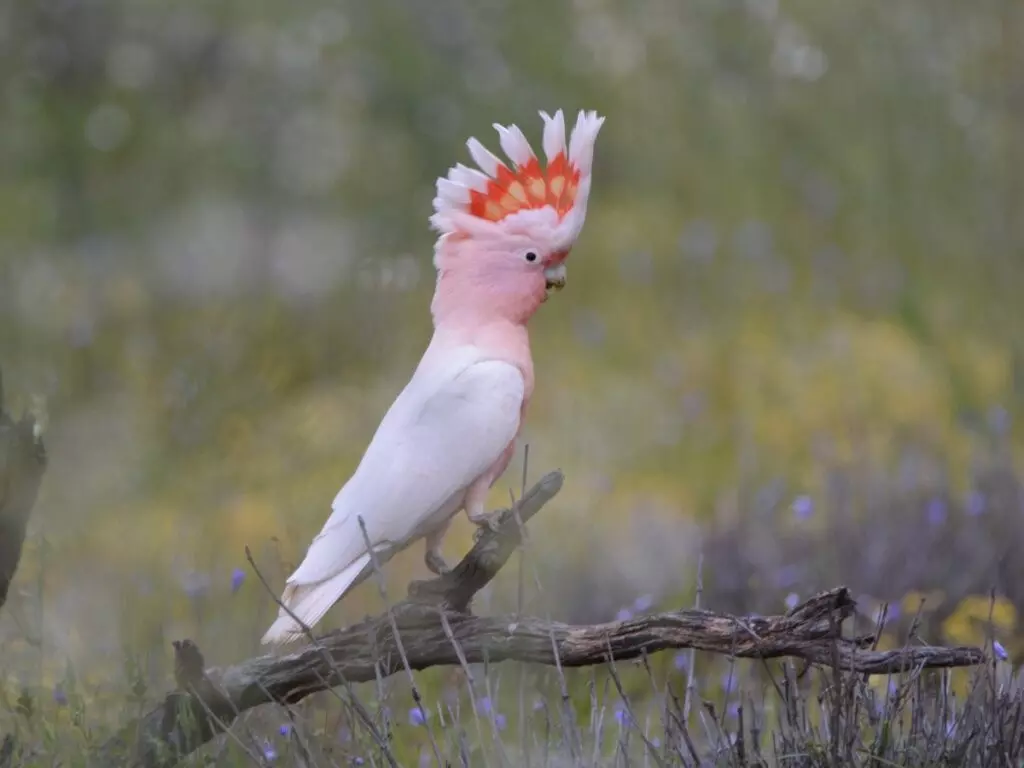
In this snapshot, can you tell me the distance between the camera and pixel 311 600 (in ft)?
5.33

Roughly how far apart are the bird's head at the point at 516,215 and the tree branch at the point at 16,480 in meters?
0.60

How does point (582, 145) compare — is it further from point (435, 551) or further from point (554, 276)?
point (435, 551)

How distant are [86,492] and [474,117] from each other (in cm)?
171

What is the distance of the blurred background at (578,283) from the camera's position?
2977 millimetres

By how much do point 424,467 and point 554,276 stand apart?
0.28 metres

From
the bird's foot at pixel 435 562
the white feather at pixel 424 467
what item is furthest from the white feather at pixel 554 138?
the bird's foot at pixel 435 562

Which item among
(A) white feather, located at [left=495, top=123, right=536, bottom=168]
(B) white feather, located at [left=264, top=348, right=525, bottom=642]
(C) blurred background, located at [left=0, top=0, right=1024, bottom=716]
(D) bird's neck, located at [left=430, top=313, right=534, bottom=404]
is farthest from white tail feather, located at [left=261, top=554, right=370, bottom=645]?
(C) blurred background, located at [left=0, top=0, right=1024, bottom=716]

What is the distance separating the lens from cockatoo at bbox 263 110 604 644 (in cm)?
166

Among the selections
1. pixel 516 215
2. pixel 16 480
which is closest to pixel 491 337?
pixel 516 215

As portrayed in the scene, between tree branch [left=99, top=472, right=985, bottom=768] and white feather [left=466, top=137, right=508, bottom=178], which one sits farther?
white feather [left=466, top=137, right=508, bottom=178]

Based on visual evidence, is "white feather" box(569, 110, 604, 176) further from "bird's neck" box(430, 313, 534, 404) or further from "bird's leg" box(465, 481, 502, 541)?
"bird's leg" box(465, 481, 502, 541)

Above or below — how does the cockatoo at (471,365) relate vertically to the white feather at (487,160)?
below

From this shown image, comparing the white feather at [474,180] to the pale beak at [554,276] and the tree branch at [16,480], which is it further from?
the tree branch at [16,480]

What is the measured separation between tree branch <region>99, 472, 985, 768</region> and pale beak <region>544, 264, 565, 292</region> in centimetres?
28
